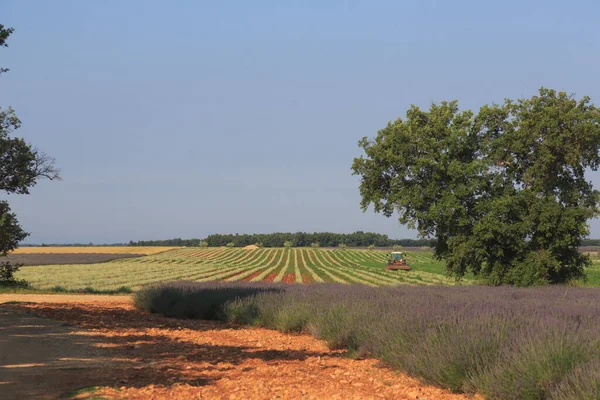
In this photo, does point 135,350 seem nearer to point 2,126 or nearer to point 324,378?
point 324,378

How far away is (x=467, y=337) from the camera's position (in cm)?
700

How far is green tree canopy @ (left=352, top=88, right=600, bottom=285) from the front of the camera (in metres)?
24.5

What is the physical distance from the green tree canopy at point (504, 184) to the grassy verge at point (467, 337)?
1071 cm

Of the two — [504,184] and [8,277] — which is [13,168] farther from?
[504,184]

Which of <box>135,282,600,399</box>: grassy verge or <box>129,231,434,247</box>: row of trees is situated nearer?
<box>135,282,600,399</box>: grassy verge

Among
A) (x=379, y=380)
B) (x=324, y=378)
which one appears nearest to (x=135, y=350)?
(x=324, y=378)

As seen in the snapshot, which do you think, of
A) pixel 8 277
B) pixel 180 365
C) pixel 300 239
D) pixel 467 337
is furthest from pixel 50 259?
pixel 300 239

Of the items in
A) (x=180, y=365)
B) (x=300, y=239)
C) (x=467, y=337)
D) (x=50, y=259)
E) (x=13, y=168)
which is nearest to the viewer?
(x=467, y=337)

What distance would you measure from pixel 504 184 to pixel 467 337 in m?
20.6

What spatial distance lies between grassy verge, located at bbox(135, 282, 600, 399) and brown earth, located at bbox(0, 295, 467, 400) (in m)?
0.36

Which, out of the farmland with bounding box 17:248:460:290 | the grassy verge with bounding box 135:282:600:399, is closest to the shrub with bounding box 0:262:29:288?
the farmland with bounding box 17:248:460:290

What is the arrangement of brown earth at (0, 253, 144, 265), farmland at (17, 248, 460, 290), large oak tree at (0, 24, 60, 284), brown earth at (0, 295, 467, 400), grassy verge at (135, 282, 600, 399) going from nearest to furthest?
grassy verge at (135, 282, 600, 399), brown earth at (0, 295, 467, 400), large oak tree at (0, 24, 60, 284), farmland at (17, 248, 460, 290), brown earth at (0, 253, 144, 265)

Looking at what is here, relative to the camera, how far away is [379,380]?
764 centimetres

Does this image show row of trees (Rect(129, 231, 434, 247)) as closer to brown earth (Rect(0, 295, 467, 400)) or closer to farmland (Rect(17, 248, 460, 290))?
farmland (Rect(17, 248, 460, 290))
